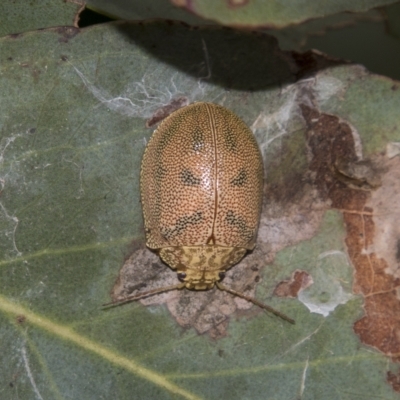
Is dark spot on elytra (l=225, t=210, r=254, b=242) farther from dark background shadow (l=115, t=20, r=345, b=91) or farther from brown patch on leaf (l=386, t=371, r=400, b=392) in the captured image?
brown patch on leaf (l=386, t=371, r=400, b=392)

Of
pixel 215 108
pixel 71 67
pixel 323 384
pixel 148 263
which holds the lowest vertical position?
pixel 323 384

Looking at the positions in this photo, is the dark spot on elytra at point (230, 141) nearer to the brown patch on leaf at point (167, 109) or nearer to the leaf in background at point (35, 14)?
the brown patch on leaf at point (167, 109)

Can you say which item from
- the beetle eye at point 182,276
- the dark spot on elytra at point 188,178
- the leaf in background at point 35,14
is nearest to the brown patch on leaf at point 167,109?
the dark spot on elytra at point 188,178

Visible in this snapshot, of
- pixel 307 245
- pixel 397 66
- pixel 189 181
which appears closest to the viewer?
pixel 189 181

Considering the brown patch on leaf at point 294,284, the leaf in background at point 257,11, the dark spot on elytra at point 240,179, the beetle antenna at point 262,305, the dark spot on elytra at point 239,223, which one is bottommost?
the beetle antenna at point 262,305

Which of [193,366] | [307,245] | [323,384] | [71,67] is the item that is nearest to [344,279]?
[307,245]

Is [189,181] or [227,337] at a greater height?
[189,181]

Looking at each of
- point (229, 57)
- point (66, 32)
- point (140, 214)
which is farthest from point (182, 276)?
point (66, 32)

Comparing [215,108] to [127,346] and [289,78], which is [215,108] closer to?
[289,78]
